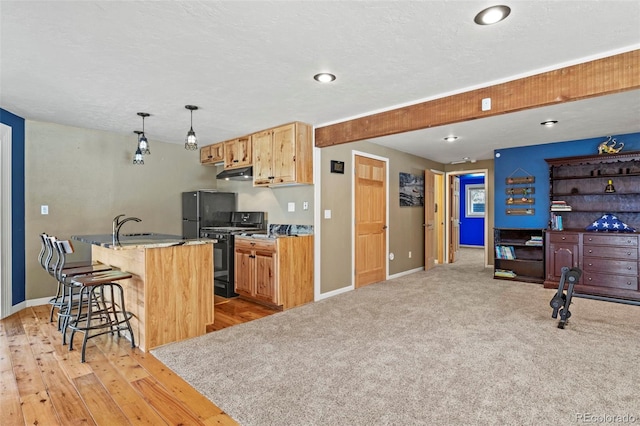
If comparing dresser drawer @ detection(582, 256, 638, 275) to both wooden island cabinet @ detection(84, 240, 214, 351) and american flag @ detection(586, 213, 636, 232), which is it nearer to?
american flag @ detection(586, 213, 636, 232)

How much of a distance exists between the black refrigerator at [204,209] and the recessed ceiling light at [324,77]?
308 cm

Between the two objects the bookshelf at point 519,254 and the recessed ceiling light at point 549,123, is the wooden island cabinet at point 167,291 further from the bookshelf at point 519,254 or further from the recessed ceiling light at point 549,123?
the bookshelf at point 519,254

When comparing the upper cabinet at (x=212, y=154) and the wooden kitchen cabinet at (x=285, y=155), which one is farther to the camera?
the upper cabinet at (x=212, y=154)

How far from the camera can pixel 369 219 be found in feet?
17.6

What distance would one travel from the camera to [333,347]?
116 inches

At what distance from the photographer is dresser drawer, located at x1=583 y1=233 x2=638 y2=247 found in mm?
4383

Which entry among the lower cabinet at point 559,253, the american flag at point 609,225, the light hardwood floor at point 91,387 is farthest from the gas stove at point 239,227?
the american flag at point 609,225

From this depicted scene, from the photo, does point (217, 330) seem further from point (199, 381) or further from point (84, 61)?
point (84, 61)

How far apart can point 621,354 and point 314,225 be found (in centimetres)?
318

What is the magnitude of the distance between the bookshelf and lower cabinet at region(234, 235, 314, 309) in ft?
11.6

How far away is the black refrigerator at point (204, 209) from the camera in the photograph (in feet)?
17.1

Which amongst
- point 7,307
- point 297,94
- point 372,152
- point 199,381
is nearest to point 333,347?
point 199,381

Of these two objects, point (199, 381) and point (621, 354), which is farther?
point (621, 354)

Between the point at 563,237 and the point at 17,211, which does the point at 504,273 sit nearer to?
the point at 563,237
